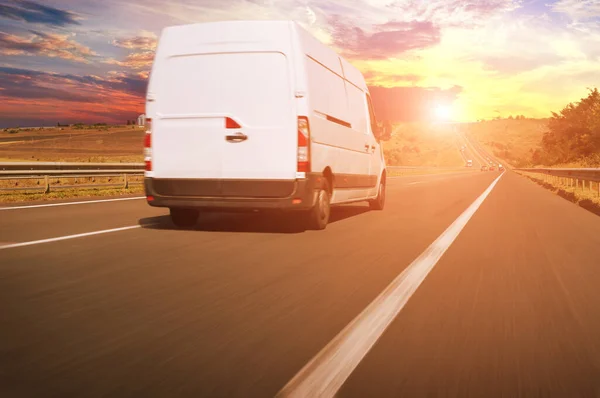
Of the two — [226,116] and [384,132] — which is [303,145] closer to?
[226,116]

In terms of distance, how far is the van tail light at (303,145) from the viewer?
31.5ft

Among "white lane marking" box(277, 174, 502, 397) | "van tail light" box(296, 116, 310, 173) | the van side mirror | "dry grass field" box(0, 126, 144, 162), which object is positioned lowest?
"white lane marking" box(277, 174, 502, 397)

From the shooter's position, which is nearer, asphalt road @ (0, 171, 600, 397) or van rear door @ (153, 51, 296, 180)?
asphalt road @ (0, 171, 600, 397)

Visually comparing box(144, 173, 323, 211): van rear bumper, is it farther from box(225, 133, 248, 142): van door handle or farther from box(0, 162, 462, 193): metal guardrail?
box(0, 162, 462, 193): metal guardrail

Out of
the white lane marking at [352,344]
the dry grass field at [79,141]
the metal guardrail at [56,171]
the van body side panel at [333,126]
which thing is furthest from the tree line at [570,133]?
the white lane marking at [352,344]

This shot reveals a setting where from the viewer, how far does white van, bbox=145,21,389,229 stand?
9.62 metres

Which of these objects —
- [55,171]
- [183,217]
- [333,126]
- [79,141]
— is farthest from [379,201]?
[79,141]

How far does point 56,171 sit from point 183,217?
41.1ft

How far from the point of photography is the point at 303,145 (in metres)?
9.63

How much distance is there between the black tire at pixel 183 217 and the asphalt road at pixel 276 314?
3.24ft

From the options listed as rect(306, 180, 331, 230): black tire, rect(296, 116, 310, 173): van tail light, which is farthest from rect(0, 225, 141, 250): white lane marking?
rect(296, 116, 310, 173): van tail light

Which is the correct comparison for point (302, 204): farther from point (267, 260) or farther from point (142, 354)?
point (142, 354)

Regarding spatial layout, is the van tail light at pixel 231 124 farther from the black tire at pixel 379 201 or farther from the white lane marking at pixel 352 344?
the black tire at pixel 379 201

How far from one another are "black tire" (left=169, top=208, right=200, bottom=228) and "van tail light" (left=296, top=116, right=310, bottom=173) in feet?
7.80
